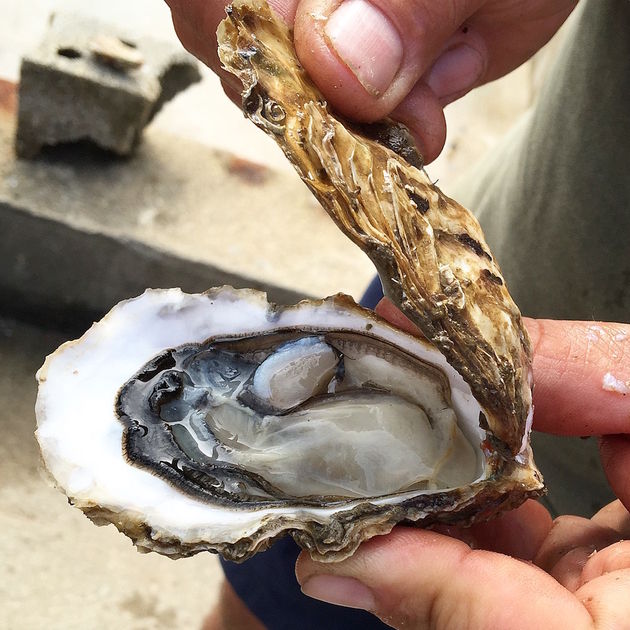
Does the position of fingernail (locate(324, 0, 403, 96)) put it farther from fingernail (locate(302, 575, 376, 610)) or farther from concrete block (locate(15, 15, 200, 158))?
concrete block (locate(15, 15, 200, 158))

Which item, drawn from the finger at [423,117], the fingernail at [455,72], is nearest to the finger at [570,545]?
the finger at [423,117]

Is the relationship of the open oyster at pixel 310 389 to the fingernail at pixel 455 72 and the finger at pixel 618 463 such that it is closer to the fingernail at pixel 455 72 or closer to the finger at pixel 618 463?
the finger at pixel 618 463

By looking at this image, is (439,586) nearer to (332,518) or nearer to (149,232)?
(332,518)

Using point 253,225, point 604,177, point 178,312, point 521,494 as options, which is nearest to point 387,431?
point 521,494

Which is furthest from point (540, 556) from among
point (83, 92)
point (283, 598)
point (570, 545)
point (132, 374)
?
point (83, 92)

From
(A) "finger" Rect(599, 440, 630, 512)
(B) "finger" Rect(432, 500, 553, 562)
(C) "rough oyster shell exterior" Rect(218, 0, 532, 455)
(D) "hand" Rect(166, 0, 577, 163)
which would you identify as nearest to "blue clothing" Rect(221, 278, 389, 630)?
(B) "finger" Rect(432, 500, 553, 562)
